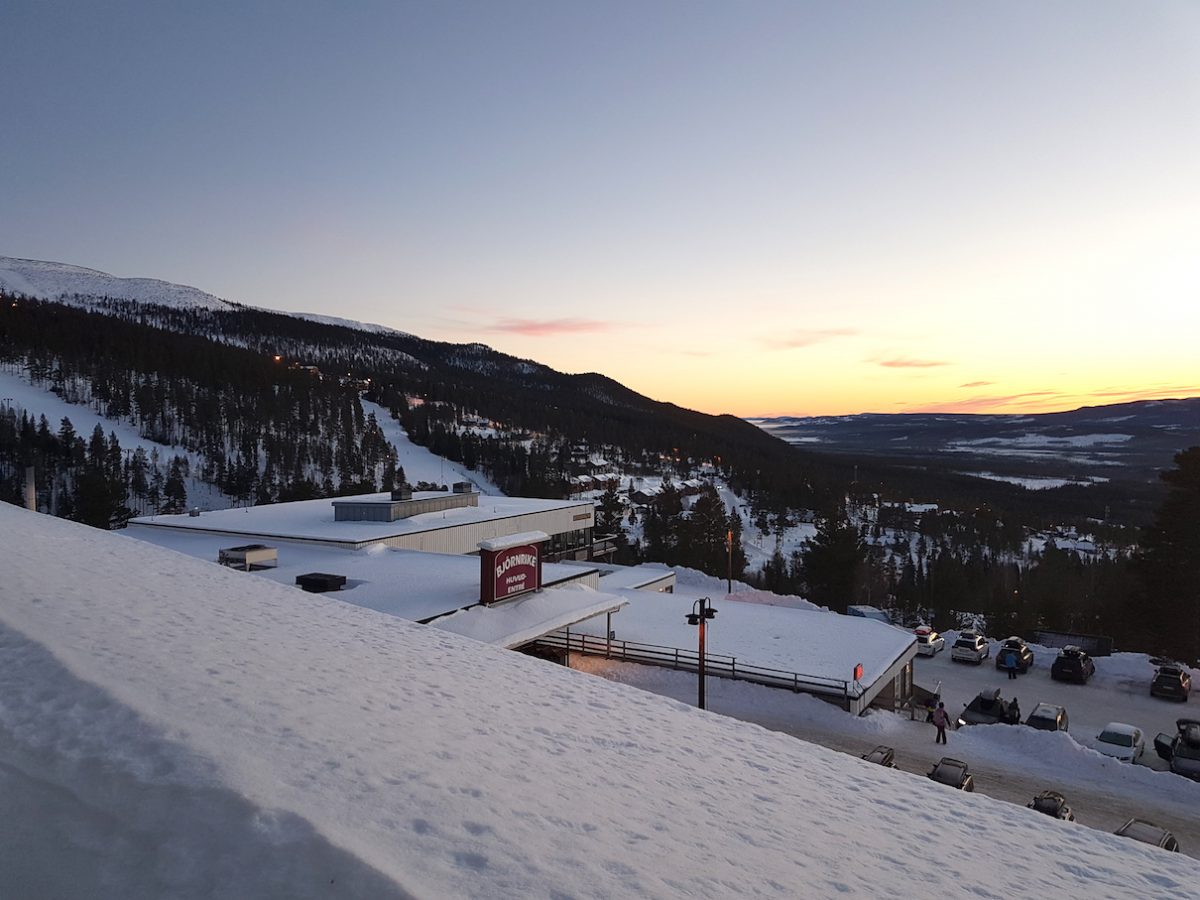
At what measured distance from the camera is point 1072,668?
2783 cm

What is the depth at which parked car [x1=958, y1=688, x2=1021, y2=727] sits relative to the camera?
2272 cm

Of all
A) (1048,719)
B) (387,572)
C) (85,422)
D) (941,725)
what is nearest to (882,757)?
(941,725)

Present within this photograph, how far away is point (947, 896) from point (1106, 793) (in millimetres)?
15440

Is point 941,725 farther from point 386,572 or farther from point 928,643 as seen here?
point 386,572

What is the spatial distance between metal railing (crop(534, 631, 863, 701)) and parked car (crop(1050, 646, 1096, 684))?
43.0ft

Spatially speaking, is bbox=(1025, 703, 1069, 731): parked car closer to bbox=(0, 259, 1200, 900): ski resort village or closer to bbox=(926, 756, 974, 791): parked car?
bbox=(0, 259, 1200, 900): ski resort village

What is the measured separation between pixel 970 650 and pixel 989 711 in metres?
9.01

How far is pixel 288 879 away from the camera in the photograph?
3.58 meters

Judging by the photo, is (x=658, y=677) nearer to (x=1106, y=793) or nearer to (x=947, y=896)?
(x=1106, y=793)

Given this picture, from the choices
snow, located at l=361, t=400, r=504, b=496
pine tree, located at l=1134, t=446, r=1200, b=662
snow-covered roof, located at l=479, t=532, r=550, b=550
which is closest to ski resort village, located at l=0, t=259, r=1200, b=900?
snow-covered roof, located at l=479, t=532, r=550, b=550

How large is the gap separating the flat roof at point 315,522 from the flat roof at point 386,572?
0.83 meters

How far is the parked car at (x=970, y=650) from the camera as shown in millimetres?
31234

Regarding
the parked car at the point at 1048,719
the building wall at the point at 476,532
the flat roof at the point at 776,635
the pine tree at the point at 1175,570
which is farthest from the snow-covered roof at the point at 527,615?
the pine tree at the point at 1175,570

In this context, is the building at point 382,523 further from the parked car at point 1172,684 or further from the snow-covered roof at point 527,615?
the parked car at point 1172,684
